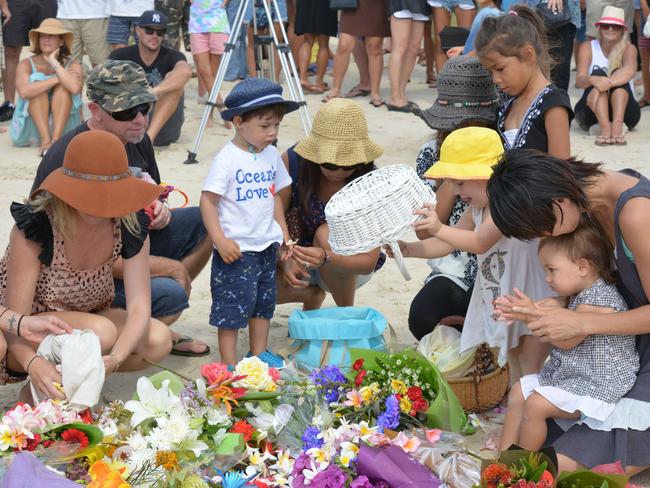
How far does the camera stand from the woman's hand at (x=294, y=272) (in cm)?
449

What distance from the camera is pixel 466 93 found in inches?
181

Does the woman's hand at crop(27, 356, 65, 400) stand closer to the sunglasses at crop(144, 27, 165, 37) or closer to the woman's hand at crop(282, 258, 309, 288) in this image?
the woman's hand at crop(282, 258, 309, 288)

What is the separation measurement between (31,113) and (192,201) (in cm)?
215

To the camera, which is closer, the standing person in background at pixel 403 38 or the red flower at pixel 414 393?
the red flower at pixel 414 393

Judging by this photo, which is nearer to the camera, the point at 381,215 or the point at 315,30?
the point at 381,215

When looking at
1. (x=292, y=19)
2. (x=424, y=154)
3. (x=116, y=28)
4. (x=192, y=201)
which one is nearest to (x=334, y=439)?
(x=424, y=154)

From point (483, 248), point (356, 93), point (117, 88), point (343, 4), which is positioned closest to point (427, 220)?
point (483, 248)

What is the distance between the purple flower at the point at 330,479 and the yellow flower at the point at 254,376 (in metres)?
0.57

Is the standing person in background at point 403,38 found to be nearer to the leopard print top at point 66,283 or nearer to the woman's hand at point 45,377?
the leopard print top at point 66,283

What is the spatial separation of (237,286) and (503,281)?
1139 mm

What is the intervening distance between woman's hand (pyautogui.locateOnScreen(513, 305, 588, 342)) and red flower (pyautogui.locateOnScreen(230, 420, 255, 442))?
3.16 ft

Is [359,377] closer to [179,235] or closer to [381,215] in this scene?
[381,215]

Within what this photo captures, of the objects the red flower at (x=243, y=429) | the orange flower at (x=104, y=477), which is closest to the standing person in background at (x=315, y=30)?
the red flower at (x=243, y=429)

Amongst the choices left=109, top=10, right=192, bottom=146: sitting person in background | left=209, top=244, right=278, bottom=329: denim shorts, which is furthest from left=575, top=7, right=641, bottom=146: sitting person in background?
left=209, top=244, right=278, bottom=329: denim shorts
